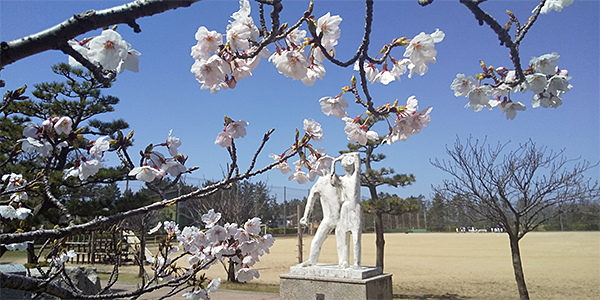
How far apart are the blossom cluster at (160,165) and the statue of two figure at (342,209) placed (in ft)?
13.5

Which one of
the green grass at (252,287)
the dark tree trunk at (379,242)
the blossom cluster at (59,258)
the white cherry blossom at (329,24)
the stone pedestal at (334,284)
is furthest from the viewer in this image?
the dark tree trunk at (379,242)

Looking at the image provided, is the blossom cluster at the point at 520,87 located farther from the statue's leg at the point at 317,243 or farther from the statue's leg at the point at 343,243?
the statue's leg at the point at 317,243

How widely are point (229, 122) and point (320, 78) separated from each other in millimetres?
404

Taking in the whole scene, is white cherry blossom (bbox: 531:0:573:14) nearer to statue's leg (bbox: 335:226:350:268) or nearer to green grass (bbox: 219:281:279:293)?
statue's leg (bbox: 335:226:350:268)

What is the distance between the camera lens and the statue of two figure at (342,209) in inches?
206

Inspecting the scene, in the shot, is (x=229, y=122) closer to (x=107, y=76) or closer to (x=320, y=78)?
(x=320, y=78)

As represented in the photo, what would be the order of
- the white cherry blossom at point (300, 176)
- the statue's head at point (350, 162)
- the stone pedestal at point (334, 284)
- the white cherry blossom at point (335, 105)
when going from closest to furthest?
1. the white cherry blossom at point (335, 105)
2. the white cherry blossom at point (300, 176)
3. the stone pedestal at point (334, 284)
4. the statue's head at point (350, 162)

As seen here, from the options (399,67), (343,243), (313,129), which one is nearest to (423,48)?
(399,67)

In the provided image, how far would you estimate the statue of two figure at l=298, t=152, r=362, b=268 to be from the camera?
17.2ft

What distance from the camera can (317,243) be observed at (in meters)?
5.39

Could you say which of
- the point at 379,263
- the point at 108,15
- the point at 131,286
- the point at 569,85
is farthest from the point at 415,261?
the point at 108,15

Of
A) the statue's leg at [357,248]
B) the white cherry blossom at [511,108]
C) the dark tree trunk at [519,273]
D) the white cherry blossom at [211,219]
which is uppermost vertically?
the white cherry blossom at [511,108]

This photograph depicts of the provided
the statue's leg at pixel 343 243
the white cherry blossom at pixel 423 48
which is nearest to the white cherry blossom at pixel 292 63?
the white cherry blossom at pixel 423 48

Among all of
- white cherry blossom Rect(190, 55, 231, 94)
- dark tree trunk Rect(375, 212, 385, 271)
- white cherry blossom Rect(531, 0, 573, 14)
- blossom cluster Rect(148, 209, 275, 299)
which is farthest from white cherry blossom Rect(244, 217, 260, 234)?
dark tree trunk Rect(375, 212, 385, 271)
